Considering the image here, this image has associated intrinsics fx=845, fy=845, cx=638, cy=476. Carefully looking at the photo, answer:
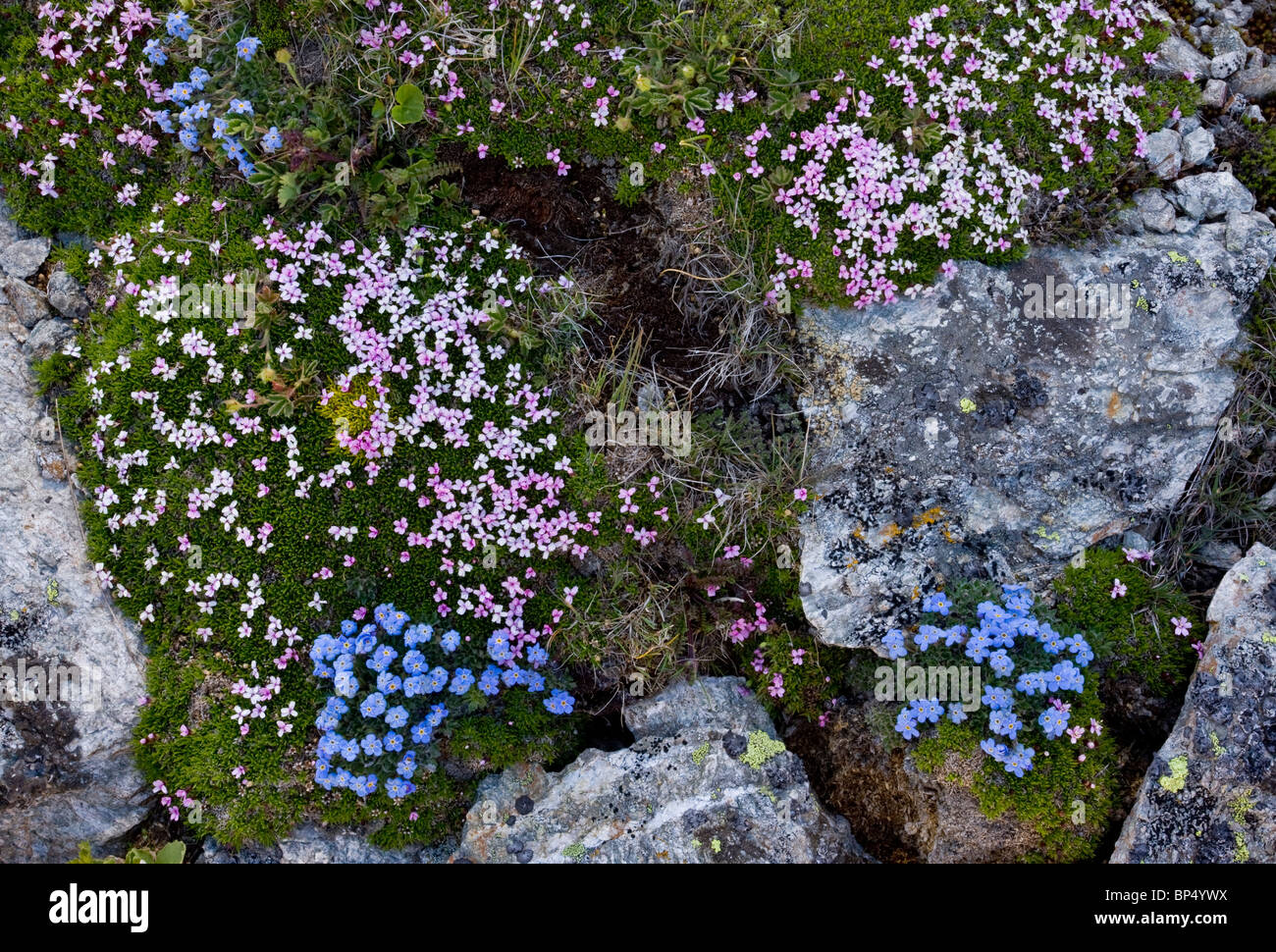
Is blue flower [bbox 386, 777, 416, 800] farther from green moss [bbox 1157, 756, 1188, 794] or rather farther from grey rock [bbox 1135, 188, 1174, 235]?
grey rock [bbox 1135, 188, 1174, 235]

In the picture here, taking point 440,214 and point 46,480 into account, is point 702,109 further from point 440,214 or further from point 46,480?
point 46,480

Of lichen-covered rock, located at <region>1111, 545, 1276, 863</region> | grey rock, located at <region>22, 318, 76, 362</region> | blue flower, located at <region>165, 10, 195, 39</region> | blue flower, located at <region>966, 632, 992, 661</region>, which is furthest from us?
grey rock, located at <region>22, 318, 76, 362</region>

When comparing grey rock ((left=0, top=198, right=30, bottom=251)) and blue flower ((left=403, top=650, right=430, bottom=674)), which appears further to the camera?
grey rock ((left=0, top=198, right=30, bottom=251))

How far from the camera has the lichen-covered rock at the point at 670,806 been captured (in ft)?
19.8

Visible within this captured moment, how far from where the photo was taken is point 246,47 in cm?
667

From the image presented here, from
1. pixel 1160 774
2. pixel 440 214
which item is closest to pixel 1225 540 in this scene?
pixel 1160 774

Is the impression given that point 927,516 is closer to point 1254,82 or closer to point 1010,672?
point 1010,672

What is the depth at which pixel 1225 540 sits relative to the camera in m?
6.96

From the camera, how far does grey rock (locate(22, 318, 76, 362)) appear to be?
696cm

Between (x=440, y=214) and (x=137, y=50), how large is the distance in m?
2.93

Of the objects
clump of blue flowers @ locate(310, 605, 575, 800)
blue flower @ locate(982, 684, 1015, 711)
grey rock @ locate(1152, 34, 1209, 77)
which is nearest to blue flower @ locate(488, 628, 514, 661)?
clump of blue flowers @ locate(310, 605, 575, 800)

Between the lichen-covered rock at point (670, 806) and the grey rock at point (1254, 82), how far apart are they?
22.6 feet

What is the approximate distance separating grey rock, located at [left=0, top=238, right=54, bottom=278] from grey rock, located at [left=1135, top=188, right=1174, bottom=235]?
362 inches
